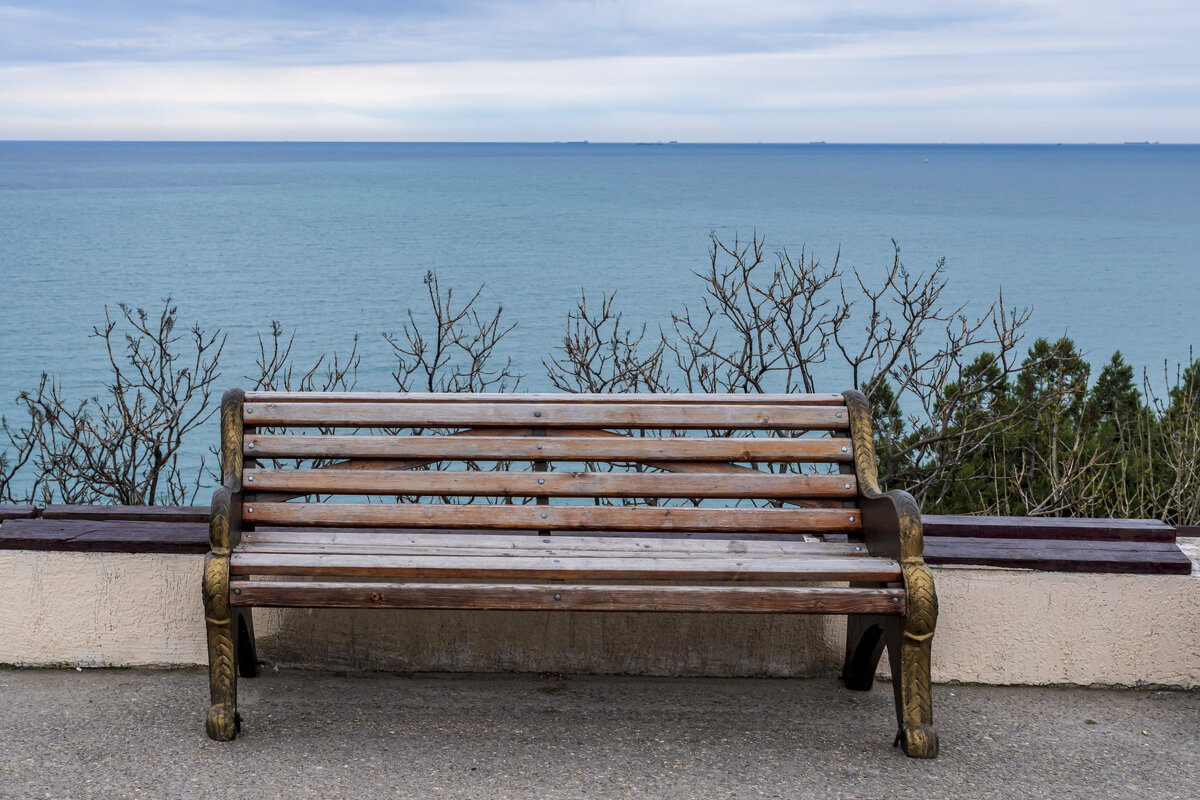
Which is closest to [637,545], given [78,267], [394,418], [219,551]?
[394,418]

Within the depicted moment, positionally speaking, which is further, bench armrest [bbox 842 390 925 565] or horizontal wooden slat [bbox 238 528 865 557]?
horizontal wooden slat [bbox 238 528 865 557]

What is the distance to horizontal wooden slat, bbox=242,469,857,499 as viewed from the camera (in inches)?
128

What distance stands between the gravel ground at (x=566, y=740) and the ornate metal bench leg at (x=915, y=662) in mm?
70

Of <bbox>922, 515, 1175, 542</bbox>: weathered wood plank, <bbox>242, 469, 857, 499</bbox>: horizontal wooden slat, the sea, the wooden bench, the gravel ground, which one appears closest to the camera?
the gravel ground

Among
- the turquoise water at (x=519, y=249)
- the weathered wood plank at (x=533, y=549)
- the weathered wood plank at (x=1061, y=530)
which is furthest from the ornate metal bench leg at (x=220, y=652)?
the turquoise water at (x=519, y=249)

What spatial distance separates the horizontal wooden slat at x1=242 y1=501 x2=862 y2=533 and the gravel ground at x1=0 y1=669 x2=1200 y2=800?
560 mm

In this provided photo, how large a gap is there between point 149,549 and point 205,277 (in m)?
57.4

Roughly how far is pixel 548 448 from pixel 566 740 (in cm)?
84

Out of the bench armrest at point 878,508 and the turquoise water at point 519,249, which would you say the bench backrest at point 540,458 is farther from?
the turquoise water at point 519,249

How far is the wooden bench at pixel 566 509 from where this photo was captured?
9.74 ft

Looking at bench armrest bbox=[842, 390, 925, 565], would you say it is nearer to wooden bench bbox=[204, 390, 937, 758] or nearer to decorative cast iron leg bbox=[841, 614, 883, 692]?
wooden bench bbox=[204, 390, 937, 758]

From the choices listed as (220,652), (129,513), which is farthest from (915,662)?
(129,513)

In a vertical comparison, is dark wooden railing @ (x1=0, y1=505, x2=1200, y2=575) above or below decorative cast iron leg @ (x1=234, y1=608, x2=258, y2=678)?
above

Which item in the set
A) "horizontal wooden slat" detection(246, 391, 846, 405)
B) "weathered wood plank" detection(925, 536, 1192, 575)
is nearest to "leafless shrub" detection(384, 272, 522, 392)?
"horizontal wooden slat" detection(246, 391, 846, 405)
